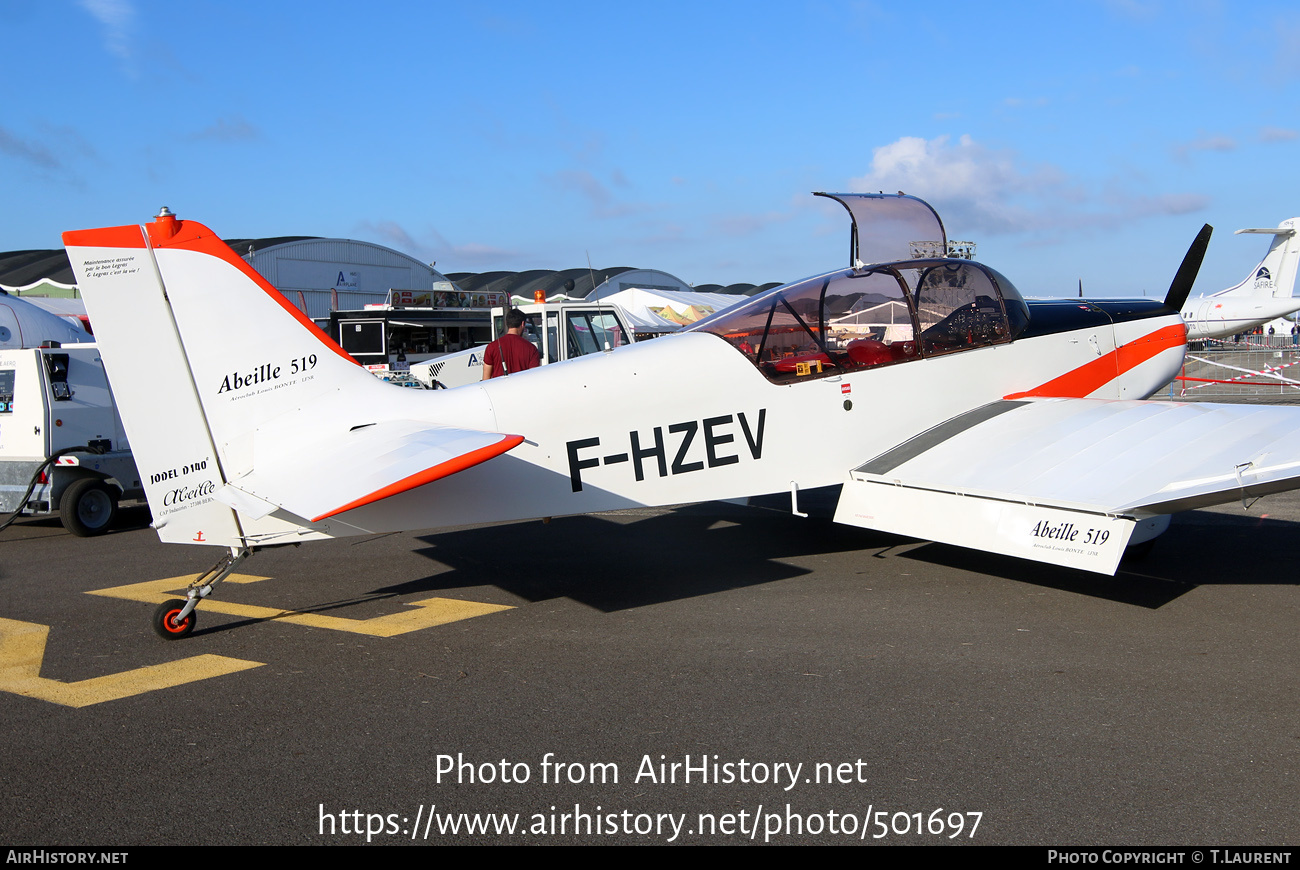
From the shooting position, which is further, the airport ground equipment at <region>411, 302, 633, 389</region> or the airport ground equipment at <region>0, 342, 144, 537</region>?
the airport ground equipment at <region>411, 302, 633, 389</region>

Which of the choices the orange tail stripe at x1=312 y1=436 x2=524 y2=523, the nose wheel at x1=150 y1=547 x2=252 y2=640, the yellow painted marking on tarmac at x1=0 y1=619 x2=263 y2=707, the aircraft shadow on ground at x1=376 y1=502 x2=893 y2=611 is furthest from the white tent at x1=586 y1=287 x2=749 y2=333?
the orange tail stripe at x1=312 y1=436 x2=524 y2=523

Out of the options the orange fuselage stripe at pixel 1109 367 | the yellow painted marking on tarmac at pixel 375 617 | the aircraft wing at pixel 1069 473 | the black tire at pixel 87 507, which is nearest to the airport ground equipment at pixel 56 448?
the black tire at pixel 87 507

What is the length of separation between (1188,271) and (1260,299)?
2317 cm

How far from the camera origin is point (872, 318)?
7074 millimetres

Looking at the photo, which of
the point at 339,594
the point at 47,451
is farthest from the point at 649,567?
the point at 47,451

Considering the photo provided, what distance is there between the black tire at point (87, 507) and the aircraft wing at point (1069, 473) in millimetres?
7711

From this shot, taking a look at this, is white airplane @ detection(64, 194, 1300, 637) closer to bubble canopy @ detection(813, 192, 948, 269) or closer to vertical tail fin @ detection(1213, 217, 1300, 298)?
bubble canopy @ detection(813, 192, 948, 269)

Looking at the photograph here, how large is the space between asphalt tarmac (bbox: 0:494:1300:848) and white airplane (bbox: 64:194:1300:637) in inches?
25.6

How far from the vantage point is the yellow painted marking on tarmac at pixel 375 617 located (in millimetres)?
Result: 5629

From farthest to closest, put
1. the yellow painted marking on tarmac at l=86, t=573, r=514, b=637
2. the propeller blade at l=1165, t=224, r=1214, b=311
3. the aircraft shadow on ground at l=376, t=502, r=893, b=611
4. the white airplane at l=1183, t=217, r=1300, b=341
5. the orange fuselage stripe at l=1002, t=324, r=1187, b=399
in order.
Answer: the white airplane at l=1183, t=217, r=1300, b=341, the propeller blade at l=1165, t=224, r=1214, b=311, the orange fuselage stripe at l=1002, t=324, r=1187, b=399, the aircraft shadow on ground at l=376, t=502, r=893, b=611, the yellow painted marking on tarmac at l=86, t=573, r=514, b=637

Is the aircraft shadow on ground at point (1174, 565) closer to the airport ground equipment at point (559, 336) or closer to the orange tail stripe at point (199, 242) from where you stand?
the orange tail stripe at point (199, 242)

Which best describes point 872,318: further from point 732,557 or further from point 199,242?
point 199,242

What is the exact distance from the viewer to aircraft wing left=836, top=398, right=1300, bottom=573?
5.15 m
